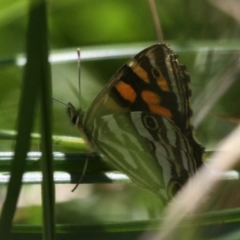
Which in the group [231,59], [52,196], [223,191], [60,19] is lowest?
[52,196]

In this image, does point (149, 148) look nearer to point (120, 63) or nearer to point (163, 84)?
point (163, 84)

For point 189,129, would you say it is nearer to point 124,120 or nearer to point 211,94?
point 124,120

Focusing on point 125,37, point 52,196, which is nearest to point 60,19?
point 125,37

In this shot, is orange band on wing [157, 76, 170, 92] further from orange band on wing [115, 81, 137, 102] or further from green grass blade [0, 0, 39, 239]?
green grass blade [0, 0, 39, 239]

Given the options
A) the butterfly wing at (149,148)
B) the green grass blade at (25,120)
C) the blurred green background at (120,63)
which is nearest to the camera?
the green grass blade at (25,120)

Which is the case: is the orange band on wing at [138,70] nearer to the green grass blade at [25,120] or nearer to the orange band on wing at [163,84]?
the orange band on wing at [163,84]

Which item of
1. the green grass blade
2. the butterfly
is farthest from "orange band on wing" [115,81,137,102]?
the green grass blade

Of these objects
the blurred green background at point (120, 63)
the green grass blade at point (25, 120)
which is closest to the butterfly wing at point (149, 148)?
the blurred green background at point (120, 63)
